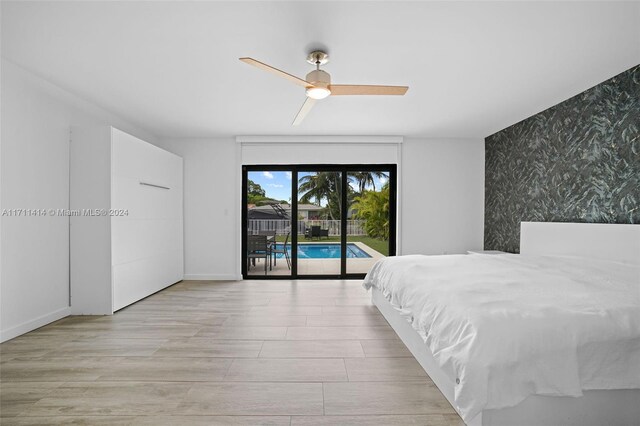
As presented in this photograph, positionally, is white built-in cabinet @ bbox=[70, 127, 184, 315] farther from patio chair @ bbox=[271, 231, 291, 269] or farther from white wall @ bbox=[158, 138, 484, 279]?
patio chair @ bbox=[271, 231, 291, 269]

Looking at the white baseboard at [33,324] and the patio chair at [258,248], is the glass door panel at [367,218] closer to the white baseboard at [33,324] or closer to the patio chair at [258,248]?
the patio chair at [258,248]

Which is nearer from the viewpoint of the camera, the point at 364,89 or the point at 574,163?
the point at 364,89

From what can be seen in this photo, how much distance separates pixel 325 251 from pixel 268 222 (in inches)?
42.1

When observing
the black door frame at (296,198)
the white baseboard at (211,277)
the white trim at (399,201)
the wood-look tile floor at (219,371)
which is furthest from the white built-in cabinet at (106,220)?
the white trim at (399,201)

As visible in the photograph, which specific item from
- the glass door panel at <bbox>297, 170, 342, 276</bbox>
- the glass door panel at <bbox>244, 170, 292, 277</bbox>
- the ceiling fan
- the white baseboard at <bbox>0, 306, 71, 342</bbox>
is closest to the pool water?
the glass door panel at <bbox>297, 170, 342, 276</bbox>

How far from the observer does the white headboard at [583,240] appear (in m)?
2.82

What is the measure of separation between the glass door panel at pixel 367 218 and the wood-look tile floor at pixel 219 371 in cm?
190

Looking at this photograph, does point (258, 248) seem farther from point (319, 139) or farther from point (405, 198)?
point (405, 198)

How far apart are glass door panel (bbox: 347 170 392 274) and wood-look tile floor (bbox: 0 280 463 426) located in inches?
74.9

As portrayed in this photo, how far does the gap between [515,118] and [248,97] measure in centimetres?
344

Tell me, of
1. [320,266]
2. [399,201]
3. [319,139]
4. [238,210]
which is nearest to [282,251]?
[320,266]

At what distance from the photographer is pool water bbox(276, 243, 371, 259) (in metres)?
5.51

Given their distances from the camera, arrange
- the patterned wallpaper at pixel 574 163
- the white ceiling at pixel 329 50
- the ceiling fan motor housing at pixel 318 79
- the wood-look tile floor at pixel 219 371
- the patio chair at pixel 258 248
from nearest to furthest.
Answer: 1. the wood-look tile floor at pixel 219 371
2. the white ceiling at pixel 329 50
3. the ceiling fan motor housing at pixel 318 79
4. the patterned wallpaper at pixel 574 163
5. the patio chair at pixel 258 248

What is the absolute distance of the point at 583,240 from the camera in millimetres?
3289
